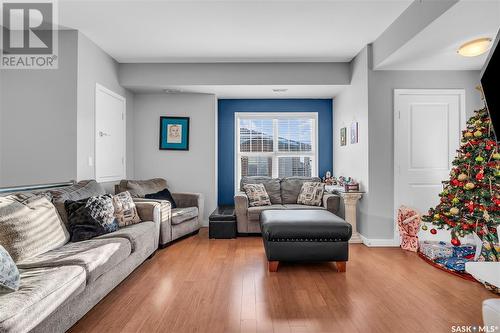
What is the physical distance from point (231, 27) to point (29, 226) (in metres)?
2.82

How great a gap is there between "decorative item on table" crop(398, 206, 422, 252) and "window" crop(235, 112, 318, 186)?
224 centimetres

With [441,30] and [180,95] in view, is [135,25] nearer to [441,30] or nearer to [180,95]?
[180,95]

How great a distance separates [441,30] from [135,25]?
3.23m

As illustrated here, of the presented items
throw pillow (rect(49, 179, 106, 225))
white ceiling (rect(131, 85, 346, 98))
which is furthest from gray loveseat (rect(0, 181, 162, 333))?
white ceiling (rect(131, 85, 346, 98))

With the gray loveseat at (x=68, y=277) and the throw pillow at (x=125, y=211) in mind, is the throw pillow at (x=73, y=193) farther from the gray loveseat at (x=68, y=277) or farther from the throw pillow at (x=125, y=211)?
the throw pillow at (x=125, y=211)

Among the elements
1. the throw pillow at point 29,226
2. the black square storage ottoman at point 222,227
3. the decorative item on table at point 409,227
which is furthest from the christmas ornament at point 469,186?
the throw pillow at point 29,226

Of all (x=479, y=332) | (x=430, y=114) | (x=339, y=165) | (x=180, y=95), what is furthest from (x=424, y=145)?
(x=180, y=95)

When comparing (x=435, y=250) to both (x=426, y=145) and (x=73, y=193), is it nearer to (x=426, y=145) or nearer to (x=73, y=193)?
(x=426, y=145)

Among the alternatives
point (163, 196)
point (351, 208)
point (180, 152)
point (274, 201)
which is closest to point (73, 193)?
point (163, 196)

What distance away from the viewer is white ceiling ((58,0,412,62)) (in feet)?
10.4

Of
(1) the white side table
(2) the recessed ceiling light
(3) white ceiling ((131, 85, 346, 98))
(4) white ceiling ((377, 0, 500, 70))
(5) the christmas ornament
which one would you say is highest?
(4) white ceiling ((377, 0, 500, 70))

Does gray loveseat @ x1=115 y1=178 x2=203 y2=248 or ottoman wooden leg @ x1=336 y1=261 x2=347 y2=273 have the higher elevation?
gray loveseat @ x1=115 y1=178 x2=203 y2=248

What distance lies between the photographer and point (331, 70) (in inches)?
Result: 192

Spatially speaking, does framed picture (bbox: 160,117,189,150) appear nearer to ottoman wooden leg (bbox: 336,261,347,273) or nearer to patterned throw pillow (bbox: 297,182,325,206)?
patterned throw pillow (bbox: 297,182,325,206)
